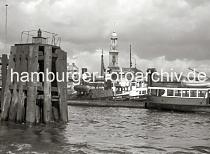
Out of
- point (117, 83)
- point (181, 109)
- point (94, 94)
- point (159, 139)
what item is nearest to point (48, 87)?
point (159, 139)

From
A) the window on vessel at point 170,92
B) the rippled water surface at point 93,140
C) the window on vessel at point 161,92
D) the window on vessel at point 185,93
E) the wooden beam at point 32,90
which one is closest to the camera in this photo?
the rippled water surface at point 93,140

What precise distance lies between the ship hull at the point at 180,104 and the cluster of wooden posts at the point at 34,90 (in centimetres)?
3157

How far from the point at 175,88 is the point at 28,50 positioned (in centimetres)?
3691

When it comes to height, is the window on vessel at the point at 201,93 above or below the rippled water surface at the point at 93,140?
above

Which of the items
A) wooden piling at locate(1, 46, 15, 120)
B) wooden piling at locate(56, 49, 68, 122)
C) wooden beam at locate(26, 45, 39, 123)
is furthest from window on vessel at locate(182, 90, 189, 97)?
wooden beam at locate(26, 45, 39, 123)

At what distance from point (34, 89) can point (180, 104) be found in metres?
36.1

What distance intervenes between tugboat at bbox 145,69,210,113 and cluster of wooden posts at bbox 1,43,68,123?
31.8 metres

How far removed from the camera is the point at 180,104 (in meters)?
58.7

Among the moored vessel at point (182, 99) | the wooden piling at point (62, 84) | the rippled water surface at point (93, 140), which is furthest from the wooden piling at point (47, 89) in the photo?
the moored vessel at point (182, 99)

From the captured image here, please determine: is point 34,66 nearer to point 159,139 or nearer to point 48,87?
point 48,87

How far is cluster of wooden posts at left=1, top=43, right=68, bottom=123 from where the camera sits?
27.3 m

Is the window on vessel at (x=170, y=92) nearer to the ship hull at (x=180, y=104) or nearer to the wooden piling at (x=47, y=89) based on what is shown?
the ship hull at (x=180, y=104)

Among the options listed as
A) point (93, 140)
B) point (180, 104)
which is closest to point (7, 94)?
point (93, 140)

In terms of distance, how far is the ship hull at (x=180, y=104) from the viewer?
56.3 metres
